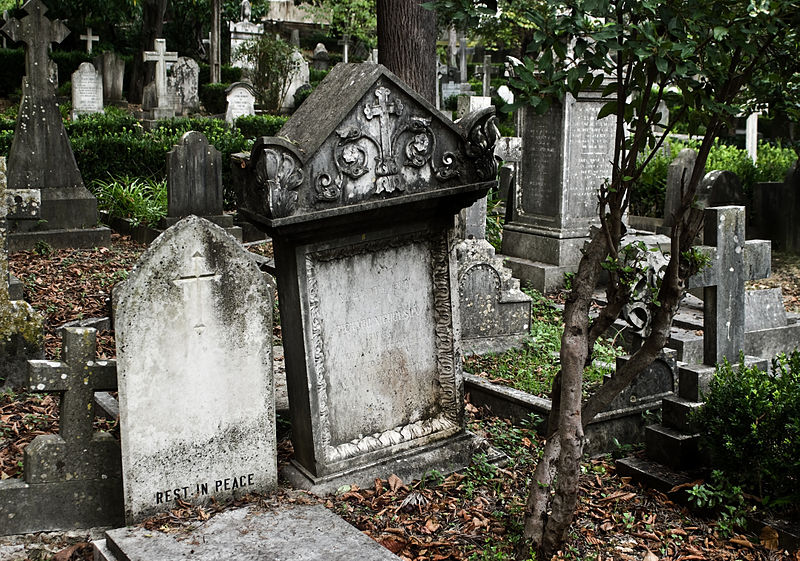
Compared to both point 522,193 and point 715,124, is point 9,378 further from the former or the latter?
point 522,193

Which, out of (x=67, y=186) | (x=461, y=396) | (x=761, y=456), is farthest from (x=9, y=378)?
(x=67, y=186)

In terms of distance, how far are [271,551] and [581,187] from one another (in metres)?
7.09

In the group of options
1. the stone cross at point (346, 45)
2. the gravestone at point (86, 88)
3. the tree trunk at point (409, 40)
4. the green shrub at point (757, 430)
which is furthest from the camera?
the stone cross at point (346, 45)

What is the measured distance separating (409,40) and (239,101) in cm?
1362

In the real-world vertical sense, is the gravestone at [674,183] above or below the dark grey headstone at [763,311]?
above

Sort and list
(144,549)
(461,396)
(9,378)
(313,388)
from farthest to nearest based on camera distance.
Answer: (9,378) → (461,396) → (313,388) → (144,549)

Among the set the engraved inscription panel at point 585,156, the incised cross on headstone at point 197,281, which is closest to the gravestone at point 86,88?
the engraved inscription panel at point 585,156

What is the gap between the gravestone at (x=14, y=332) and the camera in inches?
235

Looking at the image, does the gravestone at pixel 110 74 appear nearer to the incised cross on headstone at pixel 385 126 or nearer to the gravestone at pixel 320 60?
the gravestone at pixel 320 60

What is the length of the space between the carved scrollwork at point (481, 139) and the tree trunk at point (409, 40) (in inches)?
169

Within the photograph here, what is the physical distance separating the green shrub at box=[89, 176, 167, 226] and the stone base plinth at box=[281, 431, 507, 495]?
732cm

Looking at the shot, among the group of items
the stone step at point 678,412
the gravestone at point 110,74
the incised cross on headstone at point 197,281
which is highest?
the gravestone at point 110,74

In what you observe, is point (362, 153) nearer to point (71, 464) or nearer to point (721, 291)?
point (71, 464)

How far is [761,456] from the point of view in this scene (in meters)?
4.23
